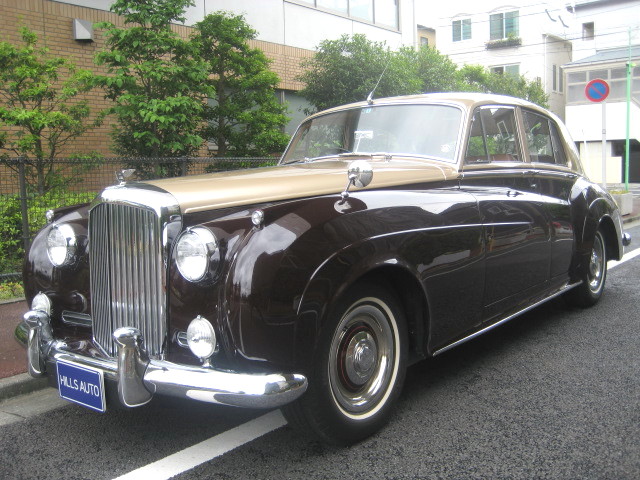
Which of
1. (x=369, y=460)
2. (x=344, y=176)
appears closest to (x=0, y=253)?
(x=344, y=176)

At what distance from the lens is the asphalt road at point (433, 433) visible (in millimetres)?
2707

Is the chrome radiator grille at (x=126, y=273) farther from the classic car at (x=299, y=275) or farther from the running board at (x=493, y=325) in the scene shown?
the running board at (x=493, y=325)

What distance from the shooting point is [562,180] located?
4.90 metres

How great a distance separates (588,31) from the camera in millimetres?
37562

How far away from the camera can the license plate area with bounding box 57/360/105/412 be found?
8.71 ft

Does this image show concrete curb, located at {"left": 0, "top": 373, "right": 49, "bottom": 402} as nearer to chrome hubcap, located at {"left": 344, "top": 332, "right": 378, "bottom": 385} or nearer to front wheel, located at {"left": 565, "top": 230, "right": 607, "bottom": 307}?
chrome hubcap, located at {"left": 344, "top": 332, "right": 378, "bottom": 385}

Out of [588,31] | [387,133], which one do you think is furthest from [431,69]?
[588,31]

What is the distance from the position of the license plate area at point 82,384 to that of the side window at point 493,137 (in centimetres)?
248

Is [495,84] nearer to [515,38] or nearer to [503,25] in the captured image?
[515,38]

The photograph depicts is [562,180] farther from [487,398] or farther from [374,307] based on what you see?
[374,307]

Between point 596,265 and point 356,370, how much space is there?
363 cm

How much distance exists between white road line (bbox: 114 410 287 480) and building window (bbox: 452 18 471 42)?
1474 inches

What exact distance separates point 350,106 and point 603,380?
8.13 ft

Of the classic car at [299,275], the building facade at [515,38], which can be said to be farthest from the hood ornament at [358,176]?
the building facade at [515,38]
